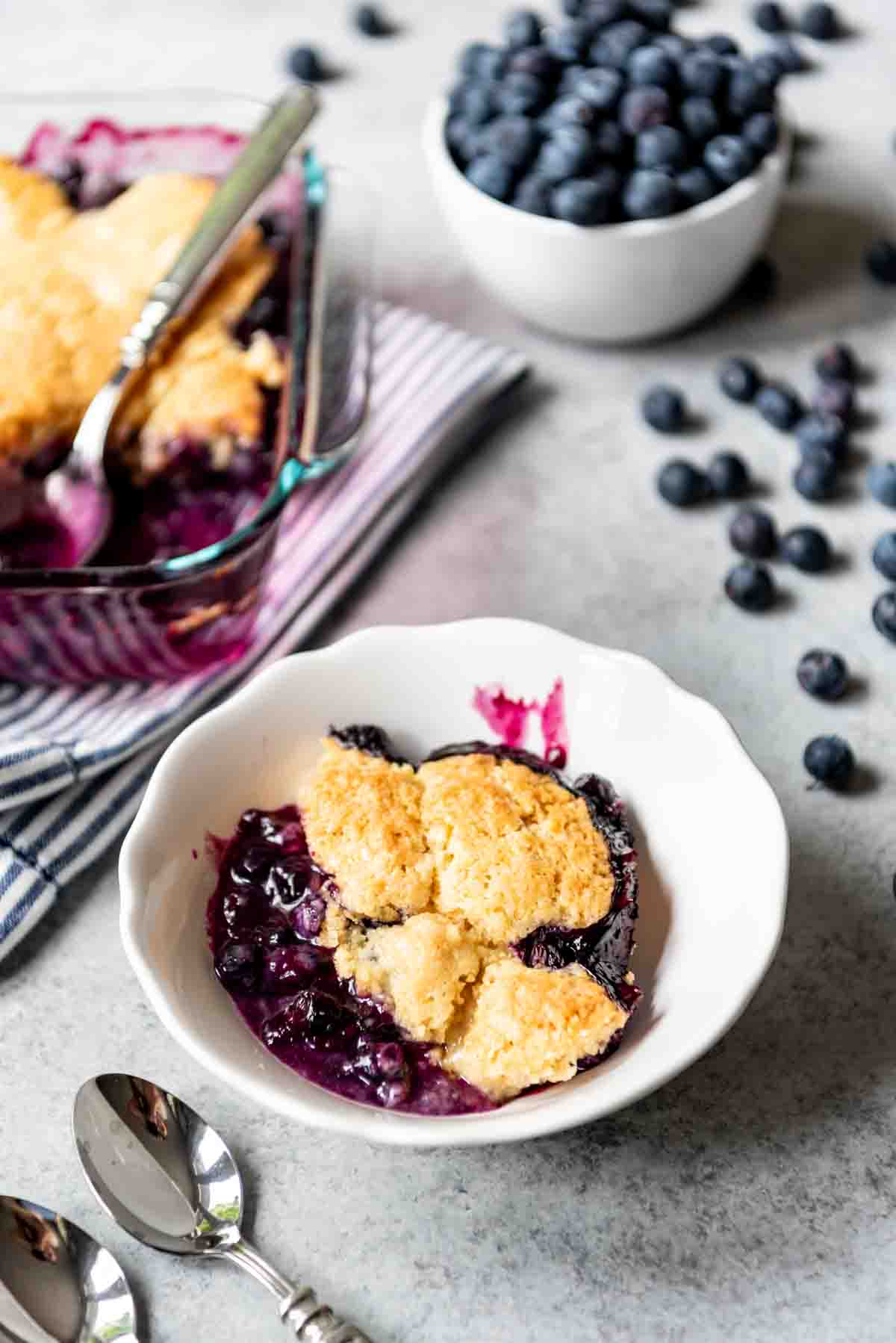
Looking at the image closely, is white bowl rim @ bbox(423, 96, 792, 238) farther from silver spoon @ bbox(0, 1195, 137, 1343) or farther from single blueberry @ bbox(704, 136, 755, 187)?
silver spoon @ bbox(0, 1195, 137, 1343)

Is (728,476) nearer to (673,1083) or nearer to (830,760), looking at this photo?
(830,760)

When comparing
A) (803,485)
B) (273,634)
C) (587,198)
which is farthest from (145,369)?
(803,485)

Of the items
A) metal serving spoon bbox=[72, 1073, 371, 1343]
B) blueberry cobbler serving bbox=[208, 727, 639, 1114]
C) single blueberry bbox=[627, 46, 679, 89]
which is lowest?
metal serving spoon bbox=[72, 1073, 371, 1343]

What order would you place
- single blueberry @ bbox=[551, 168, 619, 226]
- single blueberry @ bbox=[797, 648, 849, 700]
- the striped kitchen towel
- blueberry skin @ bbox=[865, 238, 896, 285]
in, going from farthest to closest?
1. blueberry skin @ bbox=[865, 238, 896, 285]
2. single blueberry @ bbox=[551, 168, 619, 226]
3. single blueberry @ bbox=[797, 648, 849, 700]
4. the striped kitchen towel

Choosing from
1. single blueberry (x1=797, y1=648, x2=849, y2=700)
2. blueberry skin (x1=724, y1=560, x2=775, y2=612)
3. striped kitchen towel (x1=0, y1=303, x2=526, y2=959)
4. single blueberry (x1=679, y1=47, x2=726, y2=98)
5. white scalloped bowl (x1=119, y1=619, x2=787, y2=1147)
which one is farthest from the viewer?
single blueberry (x1=679, y1=47, x2=726, y2=98)

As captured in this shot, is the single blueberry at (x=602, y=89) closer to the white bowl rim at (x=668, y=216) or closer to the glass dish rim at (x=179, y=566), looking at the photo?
the white bowl rim at (x=668, y=216)

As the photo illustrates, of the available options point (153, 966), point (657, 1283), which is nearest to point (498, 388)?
point (153, 966)

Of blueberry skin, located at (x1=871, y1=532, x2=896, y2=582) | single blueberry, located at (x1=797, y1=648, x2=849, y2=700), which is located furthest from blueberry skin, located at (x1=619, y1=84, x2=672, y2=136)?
single blueberry, located at (x1=797, y1=648, x2=849, y2=700)
